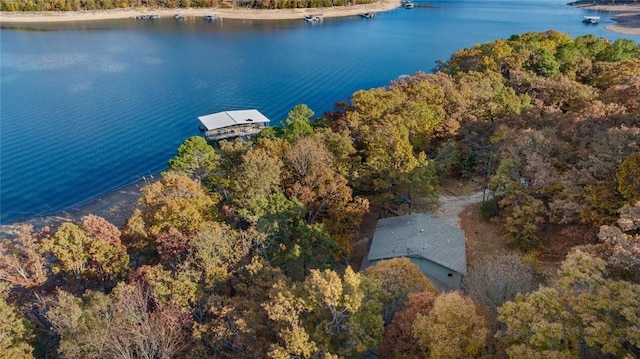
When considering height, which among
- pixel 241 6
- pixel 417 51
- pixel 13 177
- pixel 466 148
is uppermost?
pixel 241 6

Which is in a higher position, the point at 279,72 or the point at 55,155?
the point at 279,72

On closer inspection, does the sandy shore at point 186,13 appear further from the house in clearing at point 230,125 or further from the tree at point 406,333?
the tree at point 406,333

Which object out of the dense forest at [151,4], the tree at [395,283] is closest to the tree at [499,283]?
the tree at [395,283]

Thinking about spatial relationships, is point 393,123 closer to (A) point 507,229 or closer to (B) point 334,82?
(A) point 507,229

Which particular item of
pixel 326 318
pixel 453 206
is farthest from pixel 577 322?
pixel 453 206

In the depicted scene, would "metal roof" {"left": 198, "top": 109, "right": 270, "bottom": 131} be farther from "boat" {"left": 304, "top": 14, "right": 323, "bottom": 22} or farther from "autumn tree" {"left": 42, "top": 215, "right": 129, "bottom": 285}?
"boat" {"left": 304, "top": 14, "right": 323, "bottom": 22}

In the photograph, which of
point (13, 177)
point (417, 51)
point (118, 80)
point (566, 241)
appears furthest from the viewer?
point (417, 51)

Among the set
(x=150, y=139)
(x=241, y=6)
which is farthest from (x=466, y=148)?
(x=241, y=6)
